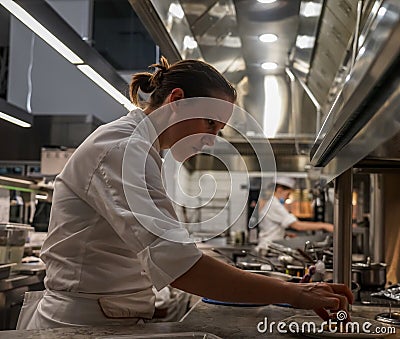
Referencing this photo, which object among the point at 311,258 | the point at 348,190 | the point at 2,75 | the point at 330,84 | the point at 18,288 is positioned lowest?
the point at 18,288

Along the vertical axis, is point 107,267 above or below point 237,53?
below

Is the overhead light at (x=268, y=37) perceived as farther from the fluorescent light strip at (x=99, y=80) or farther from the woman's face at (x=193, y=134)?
the woman's face at (x=193, y=134)

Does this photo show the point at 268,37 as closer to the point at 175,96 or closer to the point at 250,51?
the point at 250,51

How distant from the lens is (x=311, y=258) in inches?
99.7

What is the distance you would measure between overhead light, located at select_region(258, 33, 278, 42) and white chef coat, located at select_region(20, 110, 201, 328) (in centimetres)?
243

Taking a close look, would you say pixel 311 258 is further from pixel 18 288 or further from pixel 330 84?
pixel 330 84

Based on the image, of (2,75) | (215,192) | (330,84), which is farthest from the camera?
(215,192)

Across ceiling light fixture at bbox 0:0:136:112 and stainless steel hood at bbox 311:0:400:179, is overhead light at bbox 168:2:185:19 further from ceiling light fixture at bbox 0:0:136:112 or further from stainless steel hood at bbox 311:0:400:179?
stainless steel hood at bbox 311:0:400:179

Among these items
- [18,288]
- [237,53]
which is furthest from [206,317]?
[237,53]

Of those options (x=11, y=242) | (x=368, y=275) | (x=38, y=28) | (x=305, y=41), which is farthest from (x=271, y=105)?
(x=38, y=28)

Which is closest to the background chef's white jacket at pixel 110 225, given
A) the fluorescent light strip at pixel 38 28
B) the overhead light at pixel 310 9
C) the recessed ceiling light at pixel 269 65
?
the fluorescent light strip at pixel 38 28

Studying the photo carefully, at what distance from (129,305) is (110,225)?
22 centimetres

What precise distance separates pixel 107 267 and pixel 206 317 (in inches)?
14.3

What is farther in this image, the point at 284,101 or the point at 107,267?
the point at 284,101
